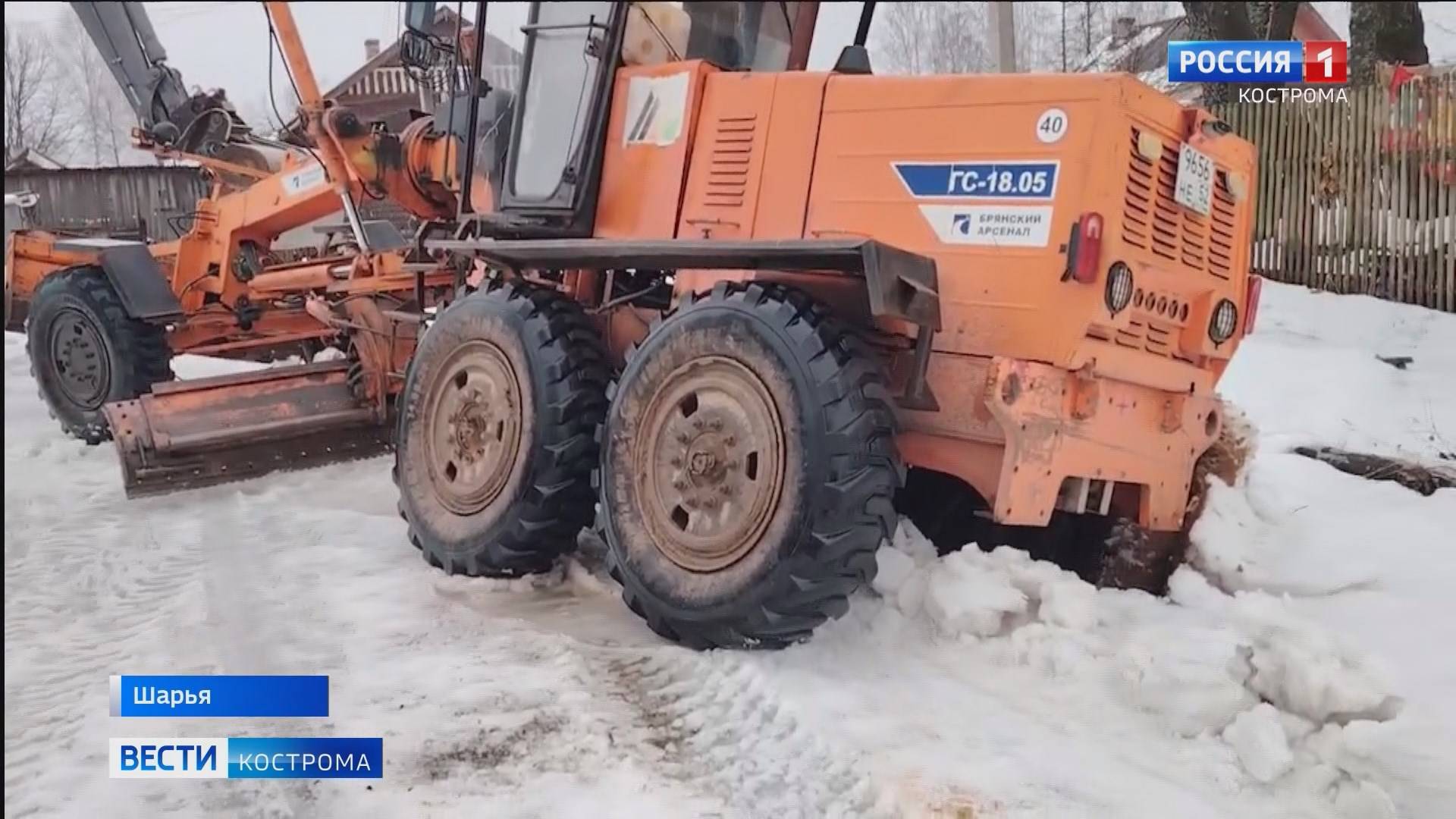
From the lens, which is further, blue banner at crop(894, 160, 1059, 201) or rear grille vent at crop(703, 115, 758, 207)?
rear grille vent at crop(703, 115, 758, 207)

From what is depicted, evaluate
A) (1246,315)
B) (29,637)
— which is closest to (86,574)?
(29,637)

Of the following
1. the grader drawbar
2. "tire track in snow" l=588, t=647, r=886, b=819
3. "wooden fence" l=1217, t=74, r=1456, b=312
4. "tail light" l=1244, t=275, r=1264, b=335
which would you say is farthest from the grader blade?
"wooden fence" l=1217, t=74, r=1456, b=312

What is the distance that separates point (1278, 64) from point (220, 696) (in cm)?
541

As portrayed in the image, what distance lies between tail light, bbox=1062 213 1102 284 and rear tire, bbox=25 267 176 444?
19.2 feet

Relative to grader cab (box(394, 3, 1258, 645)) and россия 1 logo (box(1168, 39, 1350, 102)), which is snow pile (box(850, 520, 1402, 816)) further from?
россия 1 logo (box(1168, 39, 1350, 102))

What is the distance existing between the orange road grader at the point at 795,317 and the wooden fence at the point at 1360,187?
4.58ft

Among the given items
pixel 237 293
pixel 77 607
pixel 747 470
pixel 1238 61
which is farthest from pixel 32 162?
pixel 1238 61

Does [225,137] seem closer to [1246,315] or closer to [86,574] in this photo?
[86,574]

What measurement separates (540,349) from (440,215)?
2.23 metres

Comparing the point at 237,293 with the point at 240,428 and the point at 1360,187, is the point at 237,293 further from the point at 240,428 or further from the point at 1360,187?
the point at 1360,187

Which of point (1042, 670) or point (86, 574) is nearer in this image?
point (1042, 670)

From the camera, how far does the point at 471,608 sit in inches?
164

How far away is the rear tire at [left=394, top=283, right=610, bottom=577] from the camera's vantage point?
427cm

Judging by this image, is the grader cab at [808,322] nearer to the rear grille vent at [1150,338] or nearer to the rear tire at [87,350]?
the rear grille vent at [1150,338]
